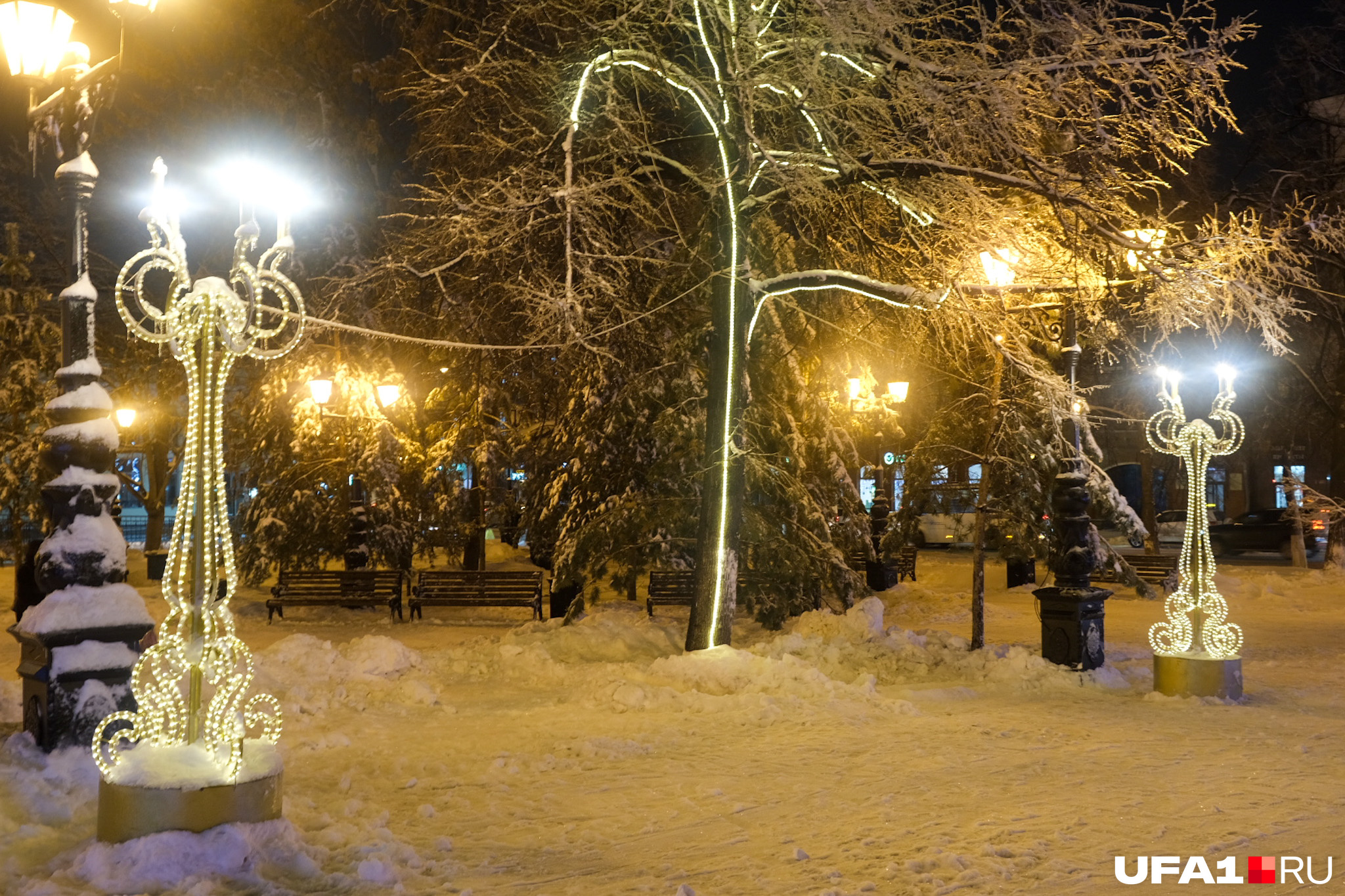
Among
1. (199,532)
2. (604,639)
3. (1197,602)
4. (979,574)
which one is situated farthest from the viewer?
(979,574)

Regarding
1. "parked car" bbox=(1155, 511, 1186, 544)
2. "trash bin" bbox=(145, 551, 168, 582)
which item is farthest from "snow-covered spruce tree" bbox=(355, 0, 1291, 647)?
"parked car" bbox=(1155, 511, 1186, 544)

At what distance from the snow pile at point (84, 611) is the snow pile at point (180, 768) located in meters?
2.29

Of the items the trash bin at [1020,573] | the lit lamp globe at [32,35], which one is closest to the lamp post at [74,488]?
the lit lamp globe at [32,35]

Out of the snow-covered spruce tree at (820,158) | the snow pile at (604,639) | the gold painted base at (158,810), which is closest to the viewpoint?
the gold painted base at (158,810)

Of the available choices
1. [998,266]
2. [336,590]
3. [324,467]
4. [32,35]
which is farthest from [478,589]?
[32,35]

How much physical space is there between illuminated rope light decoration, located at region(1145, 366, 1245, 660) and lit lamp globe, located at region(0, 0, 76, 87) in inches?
371

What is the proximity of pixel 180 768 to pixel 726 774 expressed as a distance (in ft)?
11.9

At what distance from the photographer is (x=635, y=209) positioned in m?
13.6

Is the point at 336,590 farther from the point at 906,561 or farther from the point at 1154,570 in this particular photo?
the point at 1154,570

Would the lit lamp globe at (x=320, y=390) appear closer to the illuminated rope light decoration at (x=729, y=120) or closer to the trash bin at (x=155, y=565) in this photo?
the illuminated rope light decoration at (x=729, y=120)

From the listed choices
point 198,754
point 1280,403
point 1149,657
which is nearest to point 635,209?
point 1149,657

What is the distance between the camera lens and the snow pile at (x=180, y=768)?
5.34 metres

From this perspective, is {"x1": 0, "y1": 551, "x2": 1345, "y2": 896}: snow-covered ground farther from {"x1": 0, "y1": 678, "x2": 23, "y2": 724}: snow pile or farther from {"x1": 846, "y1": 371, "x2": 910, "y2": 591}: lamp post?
{"x1": 846, "y1": 371, "x2": 910, "y2": 591}: lamp post

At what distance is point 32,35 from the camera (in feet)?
24.1
